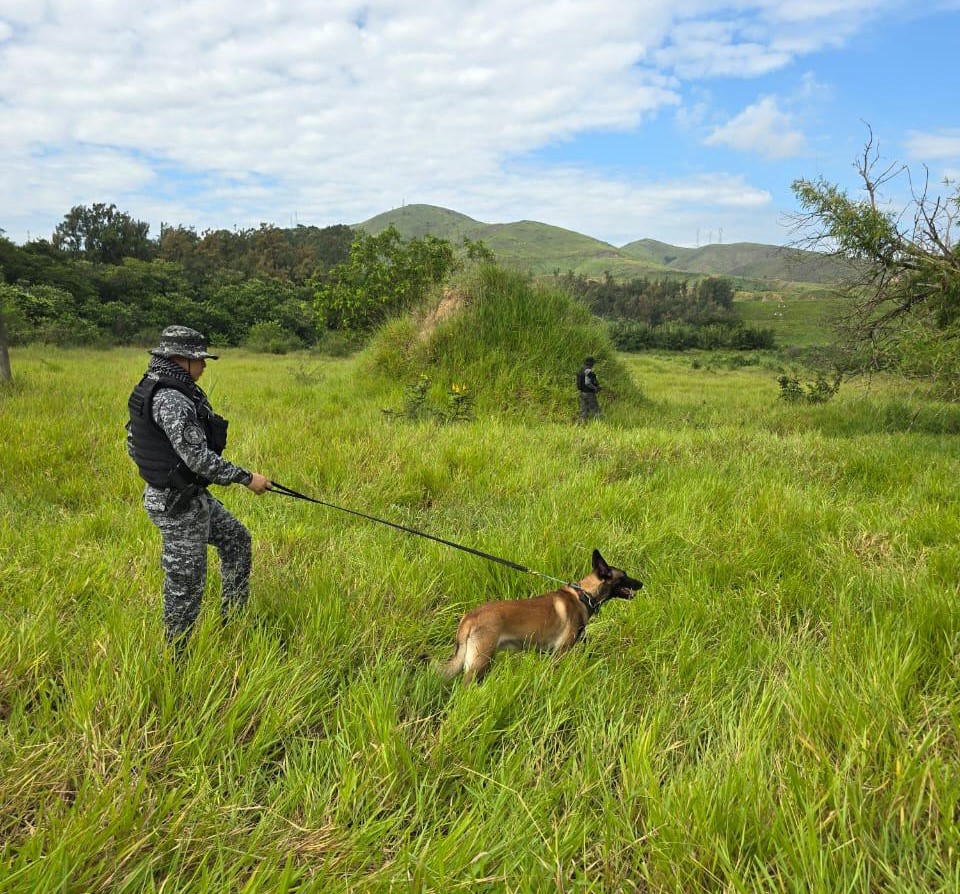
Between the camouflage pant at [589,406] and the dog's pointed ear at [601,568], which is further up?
the camouflage pant at [589,406]

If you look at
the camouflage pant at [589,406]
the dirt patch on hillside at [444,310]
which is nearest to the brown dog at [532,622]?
the camouflage pant at [589,406]

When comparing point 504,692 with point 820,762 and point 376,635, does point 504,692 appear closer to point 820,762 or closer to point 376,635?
point 376,635

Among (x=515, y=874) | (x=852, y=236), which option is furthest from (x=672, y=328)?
(x=515, y=874)

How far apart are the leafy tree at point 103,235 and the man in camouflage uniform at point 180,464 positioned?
60.4 meters

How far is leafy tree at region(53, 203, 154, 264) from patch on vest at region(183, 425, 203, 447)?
60663 millimetres

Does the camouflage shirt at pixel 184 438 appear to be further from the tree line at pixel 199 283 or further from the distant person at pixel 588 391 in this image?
the tree line at pixel 199 283

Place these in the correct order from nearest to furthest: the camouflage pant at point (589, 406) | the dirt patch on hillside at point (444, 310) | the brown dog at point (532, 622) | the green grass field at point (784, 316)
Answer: the brown dog at point (532, 622) < the camouflage pant at point (589, 406) < the dirt patch on hillside at point (444, 310) < the green grass field at point (784, 316)

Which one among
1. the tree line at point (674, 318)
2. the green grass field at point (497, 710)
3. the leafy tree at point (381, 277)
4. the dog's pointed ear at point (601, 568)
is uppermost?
the tree line at point (674, 318)

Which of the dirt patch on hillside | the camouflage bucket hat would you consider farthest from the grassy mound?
the camouflage bucket hat

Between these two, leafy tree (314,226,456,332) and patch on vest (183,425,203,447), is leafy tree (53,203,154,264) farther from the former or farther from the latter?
patch on vest (183,425,203,447)

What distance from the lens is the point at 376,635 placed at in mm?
3418

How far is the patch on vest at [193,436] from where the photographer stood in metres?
3.19

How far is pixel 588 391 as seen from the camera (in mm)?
11828

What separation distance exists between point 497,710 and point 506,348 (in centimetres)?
1092
